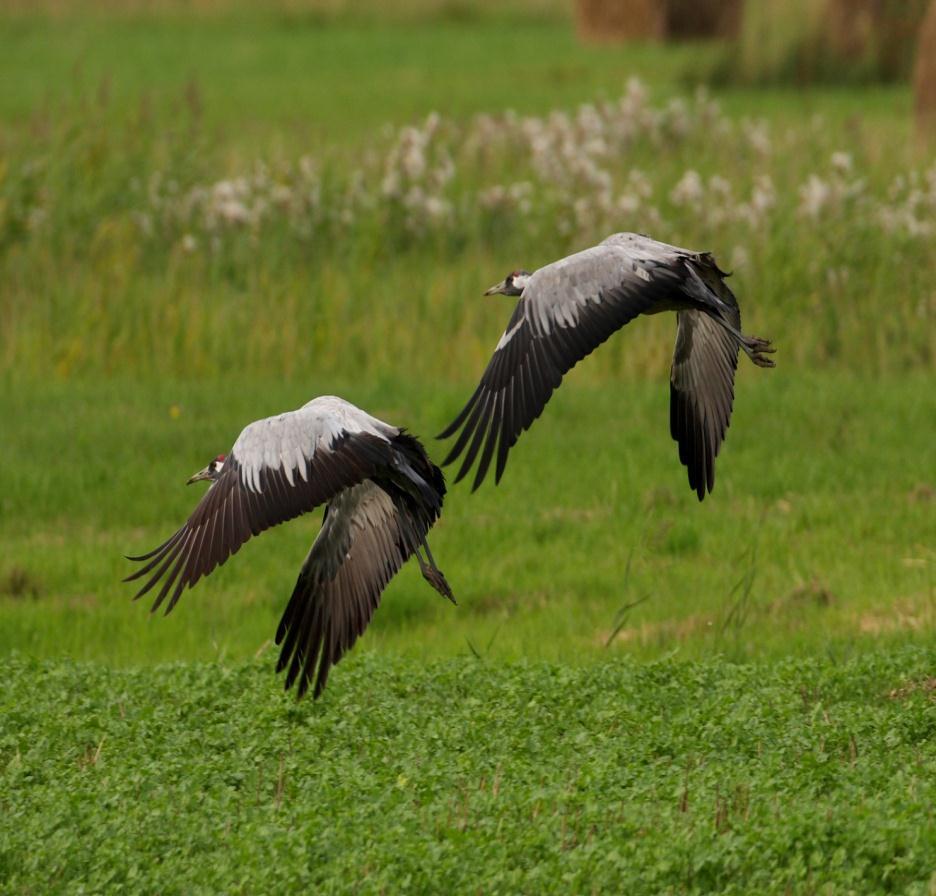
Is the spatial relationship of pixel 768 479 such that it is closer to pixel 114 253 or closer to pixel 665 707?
pixel 665 707

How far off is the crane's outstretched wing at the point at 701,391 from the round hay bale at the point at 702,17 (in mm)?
24404

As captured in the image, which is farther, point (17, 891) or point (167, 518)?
point (167, 518)

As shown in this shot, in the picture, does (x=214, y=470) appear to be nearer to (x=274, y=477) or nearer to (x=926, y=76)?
(x=274, y=477)

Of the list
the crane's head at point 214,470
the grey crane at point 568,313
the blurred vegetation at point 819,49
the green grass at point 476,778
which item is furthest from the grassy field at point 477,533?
the blurred vegetation at point 819,49

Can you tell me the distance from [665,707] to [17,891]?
243 cm

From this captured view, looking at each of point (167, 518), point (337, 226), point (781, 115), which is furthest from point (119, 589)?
point (781, 115)

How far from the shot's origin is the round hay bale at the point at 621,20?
103 feet

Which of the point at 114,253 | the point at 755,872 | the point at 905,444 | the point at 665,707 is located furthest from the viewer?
the point at 114,253

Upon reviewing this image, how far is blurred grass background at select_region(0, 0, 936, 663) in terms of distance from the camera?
866 centimetres

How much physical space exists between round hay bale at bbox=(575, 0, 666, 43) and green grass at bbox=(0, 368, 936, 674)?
20.3 m

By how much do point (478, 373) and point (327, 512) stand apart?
205 inches

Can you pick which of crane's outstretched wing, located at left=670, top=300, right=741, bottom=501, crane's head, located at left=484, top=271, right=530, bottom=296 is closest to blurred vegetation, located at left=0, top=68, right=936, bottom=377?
crane's outstretched wing, located at left=670, top=300, right=741, bottom=501

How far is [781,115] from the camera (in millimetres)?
20500

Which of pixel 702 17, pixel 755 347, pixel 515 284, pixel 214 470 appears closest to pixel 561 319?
pixel 515 284
